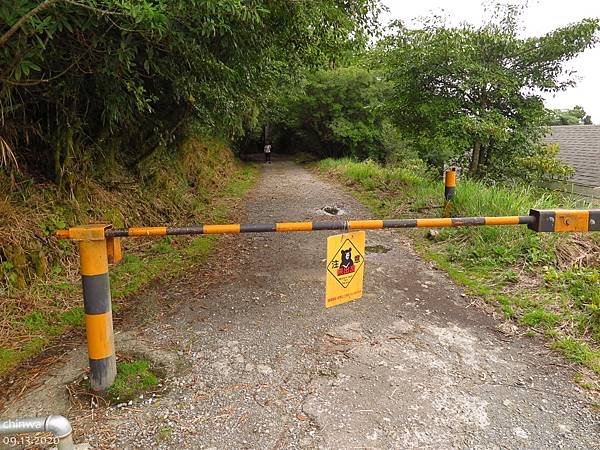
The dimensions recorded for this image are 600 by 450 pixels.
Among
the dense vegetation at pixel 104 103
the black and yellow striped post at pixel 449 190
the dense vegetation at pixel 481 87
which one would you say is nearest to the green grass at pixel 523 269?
the black and yellow striped post at pixel 449 190

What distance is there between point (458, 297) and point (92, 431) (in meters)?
3.28

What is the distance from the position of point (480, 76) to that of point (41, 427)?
7966mm

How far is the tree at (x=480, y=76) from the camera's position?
718 centimetres

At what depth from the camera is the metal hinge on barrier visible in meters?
2.62

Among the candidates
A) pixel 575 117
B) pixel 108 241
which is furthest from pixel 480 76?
pixel 575 117

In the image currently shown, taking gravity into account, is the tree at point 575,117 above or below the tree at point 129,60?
above

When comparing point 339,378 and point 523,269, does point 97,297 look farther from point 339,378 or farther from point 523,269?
point 523,269

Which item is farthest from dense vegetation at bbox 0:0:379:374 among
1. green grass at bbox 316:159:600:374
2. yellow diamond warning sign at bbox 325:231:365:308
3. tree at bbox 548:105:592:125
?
tree at bbox 548:105:592:125

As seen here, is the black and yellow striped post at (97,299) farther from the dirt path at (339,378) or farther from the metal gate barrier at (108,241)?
the dirt path at (339,378)

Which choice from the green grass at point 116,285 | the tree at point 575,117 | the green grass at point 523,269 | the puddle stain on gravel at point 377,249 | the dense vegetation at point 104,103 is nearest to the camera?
the dense vegetation at point 104,103

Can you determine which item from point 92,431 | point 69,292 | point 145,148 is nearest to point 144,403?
point 92,431

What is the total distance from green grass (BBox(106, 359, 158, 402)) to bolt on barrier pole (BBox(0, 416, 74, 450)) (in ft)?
3.28

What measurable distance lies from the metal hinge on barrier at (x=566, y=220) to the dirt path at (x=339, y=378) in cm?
99

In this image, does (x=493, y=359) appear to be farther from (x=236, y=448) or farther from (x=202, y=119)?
(x=202, y=119)
